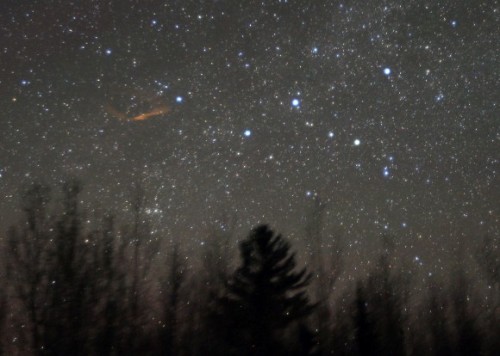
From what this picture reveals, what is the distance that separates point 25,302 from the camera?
17891 mm

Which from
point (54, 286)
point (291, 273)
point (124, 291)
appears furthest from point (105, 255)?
point (291, 273)

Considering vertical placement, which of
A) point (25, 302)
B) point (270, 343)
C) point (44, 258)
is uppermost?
point (44, 258)

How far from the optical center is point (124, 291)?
23.3 m

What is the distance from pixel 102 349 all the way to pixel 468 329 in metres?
21.3

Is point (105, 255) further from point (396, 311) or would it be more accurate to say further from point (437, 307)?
point (437, 307)

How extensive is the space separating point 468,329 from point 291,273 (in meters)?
19.5

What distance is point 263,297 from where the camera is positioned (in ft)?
52.9

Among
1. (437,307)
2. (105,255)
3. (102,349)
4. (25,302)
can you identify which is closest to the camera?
(25,302)

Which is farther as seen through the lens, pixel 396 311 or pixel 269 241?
pixel 396 311

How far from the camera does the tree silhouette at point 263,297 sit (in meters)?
16.1

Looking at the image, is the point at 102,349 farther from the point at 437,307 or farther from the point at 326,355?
the point at 437,307

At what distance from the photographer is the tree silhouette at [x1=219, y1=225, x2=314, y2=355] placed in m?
16.1

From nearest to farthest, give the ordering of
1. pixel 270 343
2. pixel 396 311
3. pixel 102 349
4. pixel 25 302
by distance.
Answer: pixel 270 343 → pixel 25 302 → pixel 102 349 → pixel 396 311

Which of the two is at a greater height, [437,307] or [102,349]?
[437,307]
